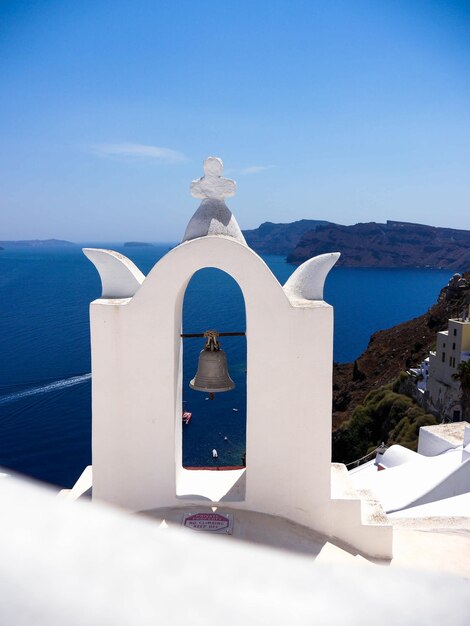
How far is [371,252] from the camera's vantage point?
142 meters

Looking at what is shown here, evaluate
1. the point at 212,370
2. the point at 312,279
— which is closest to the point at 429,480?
the point at 212,370

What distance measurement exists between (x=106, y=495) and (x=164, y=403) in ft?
2.62

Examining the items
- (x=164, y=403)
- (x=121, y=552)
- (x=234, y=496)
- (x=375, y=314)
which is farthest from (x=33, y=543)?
(x=375, y=314)

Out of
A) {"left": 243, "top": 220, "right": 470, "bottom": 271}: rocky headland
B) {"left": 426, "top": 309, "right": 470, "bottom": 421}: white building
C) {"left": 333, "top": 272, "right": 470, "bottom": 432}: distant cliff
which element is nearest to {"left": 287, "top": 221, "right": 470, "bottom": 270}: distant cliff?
{"left": 243, "top": 220, "right": 470, "bottom": 271}: rocky headland

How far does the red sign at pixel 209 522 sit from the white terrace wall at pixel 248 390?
184 millimetres

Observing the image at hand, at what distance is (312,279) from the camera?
3881 mm

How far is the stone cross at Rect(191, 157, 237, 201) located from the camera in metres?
3.88

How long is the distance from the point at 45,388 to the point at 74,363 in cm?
517

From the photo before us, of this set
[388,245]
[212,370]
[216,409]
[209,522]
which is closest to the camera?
[209,522]

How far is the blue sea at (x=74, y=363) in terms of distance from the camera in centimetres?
2947

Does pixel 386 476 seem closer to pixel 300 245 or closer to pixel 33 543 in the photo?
pixel 33 543

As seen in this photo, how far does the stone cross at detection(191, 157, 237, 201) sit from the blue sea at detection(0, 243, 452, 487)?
961 inches

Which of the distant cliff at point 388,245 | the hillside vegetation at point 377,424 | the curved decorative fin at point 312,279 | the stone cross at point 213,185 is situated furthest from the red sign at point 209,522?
the distant cliff at point 388,245

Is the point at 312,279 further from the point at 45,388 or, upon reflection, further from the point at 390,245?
the point at 390,245
